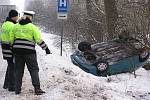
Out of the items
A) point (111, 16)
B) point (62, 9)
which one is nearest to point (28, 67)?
point (62, 9)

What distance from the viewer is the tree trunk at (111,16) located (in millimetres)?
21578

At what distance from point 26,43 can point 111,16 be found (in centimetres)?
1139

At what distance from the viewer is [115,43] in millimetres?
17609

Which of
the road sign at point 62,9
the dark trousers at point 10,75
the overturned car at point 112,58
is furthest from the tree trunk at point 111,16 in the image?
the dark trousers at point 10,75

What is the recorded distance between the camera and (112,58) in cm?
1639

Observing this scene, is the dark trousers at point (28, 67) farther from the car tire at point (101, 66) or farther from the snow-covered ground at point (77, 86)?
the car tire at point (101, 66)

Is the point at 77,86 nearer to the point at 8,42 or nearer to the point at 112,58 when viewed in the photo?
the point at 8,42

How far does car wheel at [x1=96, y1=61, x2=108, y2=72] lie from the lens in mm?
15780

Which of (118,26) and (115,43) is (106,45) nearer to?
(115,43)

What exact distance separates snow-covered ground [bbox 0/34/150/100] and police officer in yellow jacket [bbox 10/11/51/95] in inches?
21.6

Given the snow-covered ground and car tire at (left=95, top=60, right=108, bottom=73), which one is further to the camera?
car tire at (left=95, top=60, right=108, bottom=73)

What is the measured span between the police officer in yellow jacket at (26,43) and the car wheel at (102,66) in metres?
4.92

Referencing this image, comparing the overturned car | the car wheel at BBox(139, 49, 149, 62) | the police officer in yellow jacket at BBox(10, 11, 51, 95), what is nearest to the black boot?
the police officer in yellow jacket at BBox(10, 11, 51, 95)

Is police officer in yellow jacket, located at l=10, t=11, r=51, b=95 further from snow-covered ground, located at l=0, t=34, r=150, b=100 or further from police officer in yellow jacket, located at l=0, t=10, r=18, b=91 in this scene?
police officer in yellow jacket, located at l=0, t=10, r=18, b=91
